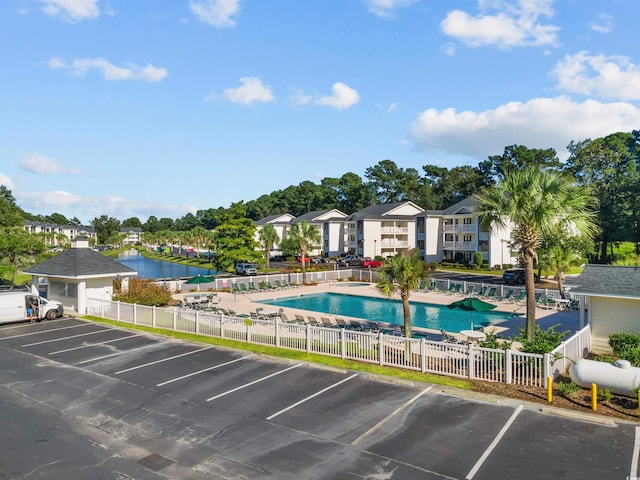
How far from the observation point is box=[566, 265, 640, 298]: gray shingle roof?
16625mm

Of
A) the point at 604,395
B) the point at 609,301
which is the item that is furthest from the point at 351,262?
the point at 604,395

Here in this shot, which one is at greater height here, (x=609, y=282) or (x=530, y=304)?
(x=609, y=282)

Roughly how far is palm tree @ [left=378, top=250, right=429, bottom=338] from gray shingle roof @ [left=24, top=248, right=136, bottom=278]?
1721 cm

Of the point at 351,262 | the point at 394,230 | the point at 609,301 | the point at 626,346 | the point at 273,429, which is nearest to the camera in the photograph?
the point at 273,429

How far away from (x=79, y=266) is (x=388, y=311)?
67.9ft

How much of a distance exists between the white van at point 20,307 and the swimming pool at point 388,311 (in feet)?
49.1

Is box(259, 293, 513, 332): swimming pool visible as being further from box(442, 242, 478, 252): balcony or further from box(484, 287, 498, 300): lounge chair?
box(442, 242, 478, 252): balcony

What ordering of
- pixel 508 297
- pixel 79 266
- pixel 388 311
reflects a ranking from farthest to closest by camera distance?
pixel 508 297 → pixel 388 311 → pixel 79 266

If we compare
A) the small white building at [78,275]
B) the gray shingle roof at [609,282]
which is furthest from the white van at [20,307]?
the gray shingle roof at [609,282]

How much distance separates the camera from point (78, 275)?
26484mm

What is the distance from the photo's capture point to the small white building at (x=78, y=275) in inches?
1067

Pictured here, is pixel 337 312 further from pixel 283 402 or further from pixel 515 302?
pixel 283 402

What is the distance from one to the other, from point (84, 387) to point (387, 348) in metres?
10.3

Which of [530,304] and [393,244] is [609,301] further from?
[393,244]
